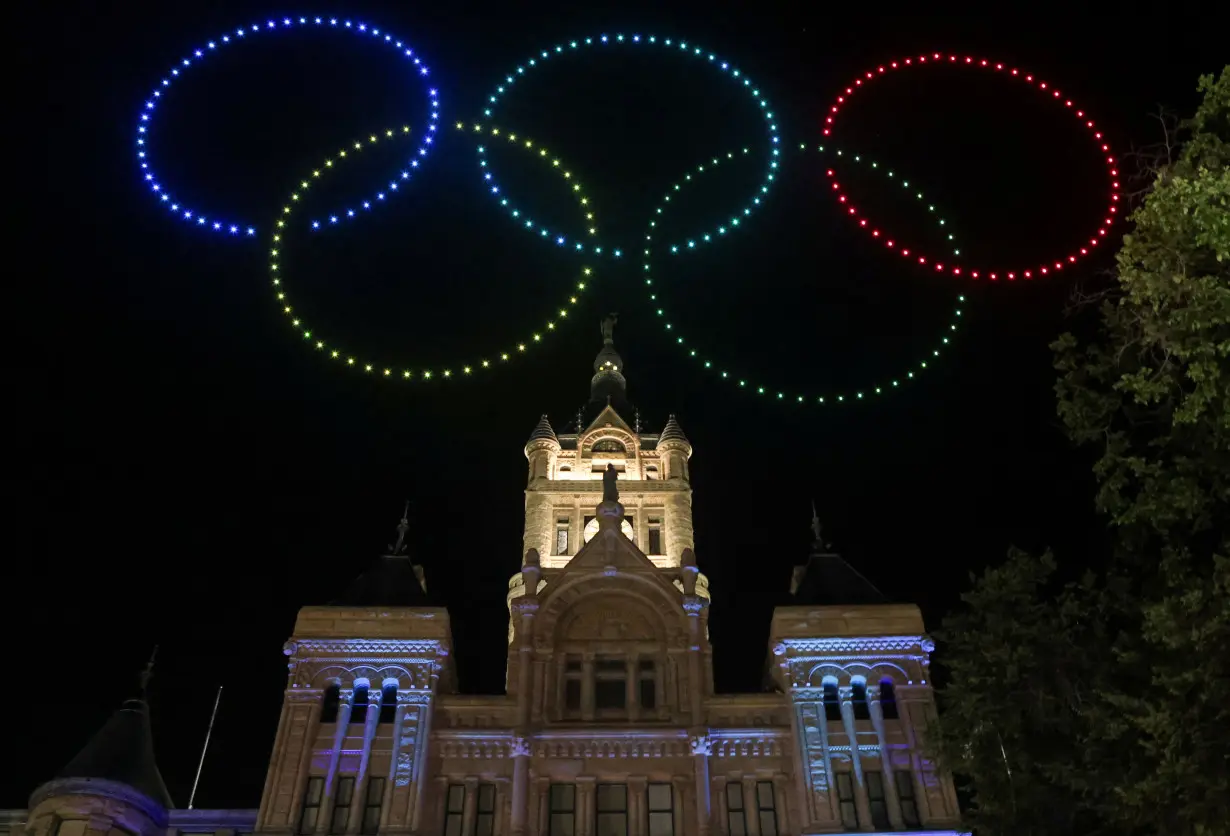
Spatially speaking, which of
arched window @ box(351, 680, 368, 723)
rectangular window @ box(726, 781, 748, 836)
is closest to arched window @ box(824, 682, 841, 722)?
rectangular window @ box(726, 781, 748, 836)

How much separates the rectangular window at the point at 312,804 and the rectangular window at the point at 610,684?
9765 millimetres

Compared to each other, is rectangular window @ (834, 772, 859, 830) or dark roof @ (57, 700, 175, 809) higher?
dark roof @ (57, 700, 175, 809)

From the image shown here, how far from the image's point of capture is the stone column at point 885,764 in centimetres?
3653

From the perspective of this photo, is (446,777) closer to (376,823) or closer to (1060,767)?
(376,823)

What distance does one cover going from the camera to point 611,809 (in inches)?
1480

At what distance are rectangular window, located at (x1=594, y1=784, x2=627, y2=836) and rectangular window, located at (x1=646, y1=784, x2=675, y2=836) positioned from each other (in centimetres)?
86

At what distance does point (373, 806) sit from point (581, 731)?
726 cm

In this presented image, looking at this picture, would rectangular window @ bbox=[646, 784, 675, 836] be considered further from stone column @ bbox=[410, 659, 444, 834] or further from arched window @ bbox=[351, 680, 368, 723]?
arched window @ bbox=[351, 680, 368, 723]

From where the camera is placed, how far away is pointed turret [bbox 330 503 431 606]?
141 ft

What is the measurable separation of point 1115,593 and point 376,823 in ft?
78.2

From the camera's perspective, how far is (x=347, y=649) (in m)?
40.4

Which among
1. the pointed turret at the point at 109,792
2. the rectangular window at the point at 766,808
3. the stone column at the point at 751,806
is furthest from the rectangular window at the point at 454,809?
the rectangular window at the point at 766,808

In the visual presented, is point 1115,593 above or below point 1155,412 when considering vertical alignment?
below

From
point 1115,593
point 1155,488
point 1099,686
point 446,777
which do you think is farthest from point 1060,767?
point 446,777
